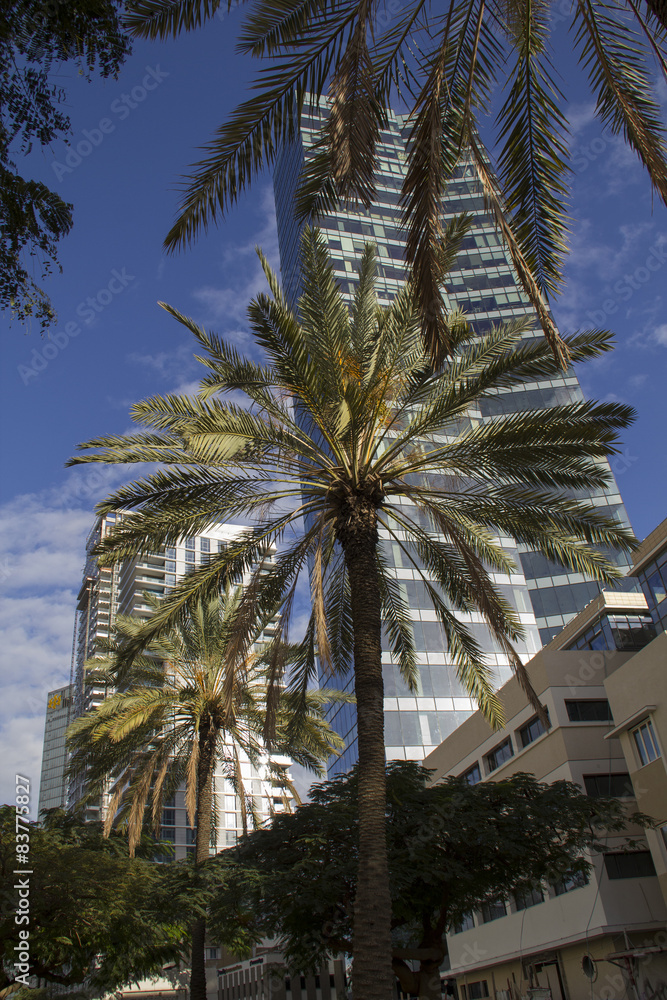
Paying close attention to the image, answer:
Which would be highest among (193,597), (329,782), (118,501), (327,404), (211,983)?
(327,404)

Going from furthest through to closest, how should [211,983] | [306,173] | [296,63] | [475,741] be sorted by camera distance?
[211,983], [475,741], [306,173], [296,63]

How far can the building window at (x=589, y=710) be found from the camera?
25062 mm

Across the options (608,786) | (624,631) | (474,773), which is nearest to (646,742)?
(608,786)

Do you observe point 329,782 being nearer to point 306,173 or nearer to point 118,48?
point 306,173

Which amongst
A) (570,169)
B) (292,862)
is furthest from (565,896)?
(570,169)

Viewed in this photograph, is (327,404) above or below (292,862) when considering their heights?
above

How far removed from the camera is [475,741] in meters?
31.4

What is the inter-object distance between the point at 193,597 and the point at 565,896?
17.9 m

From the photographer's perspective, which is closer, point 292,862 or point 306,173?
point 306,173

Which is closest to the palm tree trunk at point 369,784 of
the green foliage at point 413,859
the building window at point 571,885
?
the green foliage at point 413,859

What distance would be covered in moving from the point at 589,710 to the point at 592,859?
4.61m

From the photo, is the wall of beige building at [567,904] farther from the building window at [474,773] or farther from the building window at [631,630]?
the building window at [631,630]

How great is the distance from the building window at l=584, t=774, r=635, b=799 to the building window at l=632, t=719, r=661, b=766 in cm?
250

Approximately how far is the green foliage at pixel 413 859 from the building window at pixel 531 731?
9017 mm
